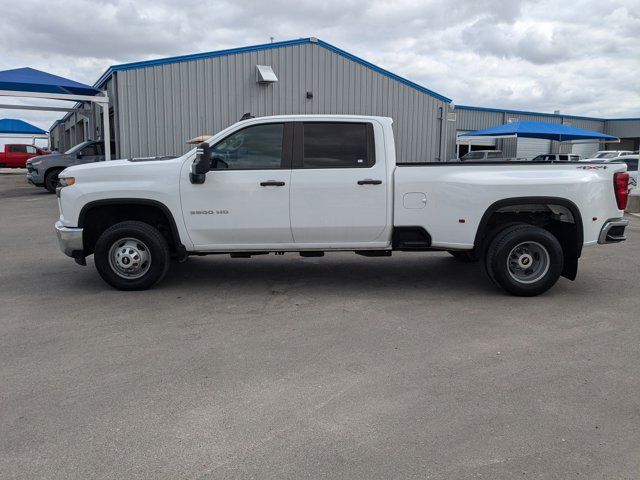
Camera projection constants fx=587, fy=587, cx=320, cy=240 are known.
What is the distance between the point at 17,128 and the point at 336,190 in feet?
189

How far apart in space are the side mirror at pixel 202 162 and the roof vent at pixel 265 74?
13887 mm

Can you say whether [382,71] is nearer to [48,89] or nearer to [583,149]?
[48,89]

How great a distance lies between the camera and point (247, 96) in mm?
19828

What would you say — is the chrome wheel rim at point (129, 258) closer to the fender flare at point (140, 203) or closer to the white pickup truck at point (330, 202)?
the white pickup truck at point (330, 202)

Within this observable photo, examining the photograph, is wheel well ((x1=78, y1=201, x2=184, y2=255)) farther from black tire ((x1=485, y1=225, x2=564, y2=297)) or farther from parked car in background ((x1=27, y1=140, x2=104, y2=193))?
parked car in background ((x1=27, y1=140, x2=104, y2=193))

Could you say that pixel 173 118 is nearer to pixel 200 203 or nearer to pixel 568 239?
pixel 200 203

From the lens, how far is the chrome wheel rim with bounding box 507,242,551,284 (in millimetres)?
6348

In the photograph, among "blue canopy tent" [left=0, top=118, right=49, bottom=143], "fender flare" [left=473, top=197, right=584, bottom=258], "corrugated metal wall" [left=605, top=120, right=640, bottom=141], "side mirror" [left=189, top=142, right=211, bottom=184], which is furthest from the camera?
"blue canopy tent" [left=0, top=118, right=49, bottom=143]

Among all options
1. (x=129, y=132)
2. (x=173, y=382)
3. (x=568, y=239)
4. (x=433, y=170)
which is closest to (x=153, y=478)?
(x=173, y=382)

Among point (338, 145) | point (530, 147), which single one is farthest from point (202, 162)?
point (530, 147)

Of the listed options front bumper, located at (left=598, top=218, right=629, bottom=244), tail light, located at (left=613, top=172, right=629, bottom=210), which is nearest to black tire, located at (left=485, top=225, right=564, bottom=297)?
front bumper, located at (left=598, top=218, right=629, bottom=244)

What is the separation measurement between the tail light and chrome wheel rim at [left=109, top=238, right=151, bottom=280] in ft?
16.8

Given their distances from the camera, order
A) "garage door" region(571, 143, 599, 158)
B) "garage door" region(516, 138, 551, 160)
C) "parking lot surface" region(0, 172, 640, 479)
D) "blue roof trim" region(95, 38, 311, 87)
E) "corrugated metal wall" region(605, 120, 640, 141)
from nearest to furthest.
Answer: "parking lot surface" region(0, 172, 640, 479), "blue roof trim" region(95, 38, 311, 87), "garage door" region(516, 138, 551, 160), "garage door" region(571, 143, 599, 158), "corrugated metal wall" region(605, 120, 640, 141)

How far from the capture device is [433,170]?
6312 mm
